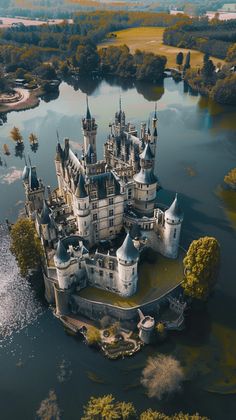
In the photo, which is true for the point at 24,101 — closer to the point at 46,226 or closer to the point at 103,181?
the point at 103,181

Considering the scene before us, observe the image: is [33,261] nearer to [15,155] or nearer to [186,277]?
[186,277]

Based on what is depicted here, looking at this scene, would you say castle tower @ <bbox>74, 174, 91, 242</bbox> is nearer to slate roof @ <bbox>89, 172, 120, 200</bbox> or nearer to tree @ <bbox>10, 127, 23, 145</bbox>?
slate roof @ <bbox>89, 172, 120, 200</bbox>

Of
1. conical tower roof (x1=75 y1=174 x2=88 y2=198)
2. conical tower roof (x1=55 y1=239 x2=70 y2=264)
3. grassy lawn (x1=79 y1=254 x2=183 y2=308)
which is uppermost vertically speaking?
conical tower roof (x1=75 y1=174 x2=88 y2=198)

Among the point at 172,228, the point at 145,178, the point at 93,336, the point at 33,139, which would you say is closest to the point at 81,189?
the point at 145,178

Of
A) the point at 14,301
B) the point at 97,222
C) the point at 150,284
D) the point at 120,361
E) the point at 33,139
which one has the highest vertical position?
the point at 97,222

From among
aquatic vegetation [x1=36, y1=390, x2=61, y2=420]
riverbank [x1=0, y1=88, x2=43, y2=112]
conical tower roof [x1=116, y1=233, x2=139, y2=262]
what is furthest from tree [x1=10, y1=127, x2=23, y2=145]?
aquatic vegetation [x1=36, y1=390, x2=61, y2=420]

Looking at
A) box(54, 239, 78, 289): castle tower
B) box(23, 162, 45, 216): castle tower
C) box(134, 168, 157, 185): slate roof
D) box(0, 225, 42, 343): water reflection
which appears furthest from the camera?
box(23, 162, 45, 216): castle tower
